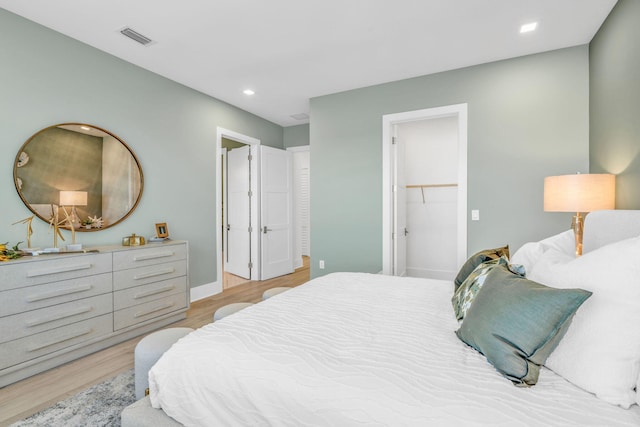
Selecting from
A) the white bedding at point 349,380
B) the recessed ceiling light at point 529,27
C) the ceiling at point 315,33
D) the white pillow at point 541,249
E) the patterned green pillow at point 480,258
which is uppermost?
the ceiling at point 315,33

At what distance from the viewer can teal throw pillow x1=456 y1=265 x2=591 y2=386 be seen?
95 centimetres

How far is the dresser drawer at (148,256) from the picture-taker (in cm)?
274

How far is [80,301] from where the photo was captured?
2.45 m

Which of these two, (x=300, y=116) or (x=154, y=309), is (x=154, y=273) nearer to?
(x=154, y=309)

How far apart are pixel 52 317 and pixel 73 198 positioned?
1.08 m

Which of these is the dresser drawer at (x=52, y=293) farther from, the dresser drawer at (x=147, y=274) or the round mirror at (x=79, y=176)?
the round mirror at (x=79, y=176)

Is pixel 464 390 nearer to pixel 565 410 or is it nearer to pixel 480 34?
pixel 565 410

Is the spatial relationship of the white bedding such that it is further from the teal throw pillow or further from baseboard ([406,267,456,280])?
baseboard ([406,267,456,280])

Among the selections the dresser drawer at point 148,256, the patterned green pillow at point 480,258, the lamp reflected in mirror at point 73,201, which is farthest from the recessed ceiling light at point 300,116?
the patterned green pillow at point 480,258

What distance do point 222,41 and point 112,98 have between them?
1290mm

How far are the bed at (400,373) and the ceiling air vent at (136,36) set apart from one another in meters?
2.67

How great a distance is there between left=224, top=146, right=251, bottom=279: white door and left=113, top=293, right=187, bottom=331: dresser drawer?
1.85m

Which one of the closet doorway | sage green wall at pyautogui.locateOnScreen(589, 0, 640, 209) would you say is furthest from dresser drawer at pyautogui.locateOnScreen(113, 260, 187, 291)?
sage green wall at pyautogui.locateOnScreen(589, 0, 640, 209)

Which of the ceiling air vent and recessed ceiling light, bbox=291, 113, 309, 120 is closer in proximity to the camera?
the ceiling air vent
